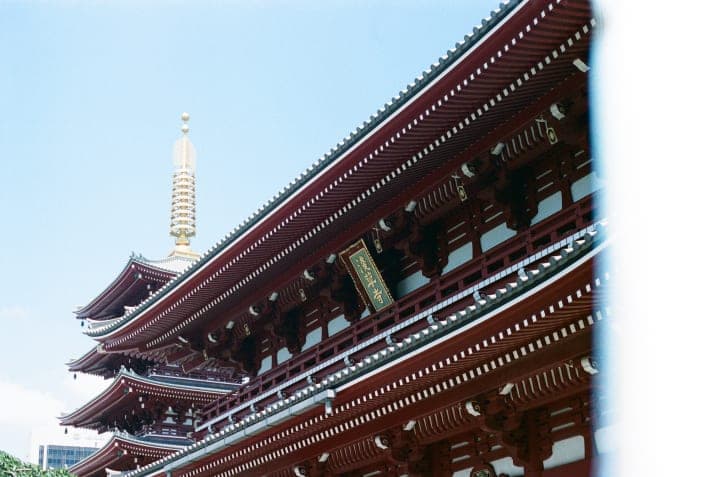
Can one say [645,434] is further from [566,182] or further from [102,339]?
[102,339]

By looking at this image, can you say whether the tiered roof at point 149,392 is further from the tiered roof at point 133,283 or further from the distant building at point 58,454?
the distant building at point 58,454

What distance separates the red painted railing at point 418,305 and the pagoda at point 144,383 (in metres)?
11.9

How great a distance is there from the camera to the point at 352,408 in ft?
52.0

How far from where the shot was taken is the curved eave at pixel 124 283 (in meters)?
39.8

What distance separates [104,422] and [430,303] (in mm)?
27710

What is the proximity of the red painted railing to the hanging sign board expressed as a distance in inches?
9.8

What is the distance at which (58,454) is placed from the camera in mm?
109938

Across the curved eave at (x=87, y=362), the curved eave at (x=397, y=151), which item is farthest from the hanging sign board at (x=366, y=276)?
the curved eave at (x=87, y=362)

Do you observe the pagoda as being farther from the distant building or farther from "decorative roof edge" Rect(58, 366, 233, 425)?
the distant building

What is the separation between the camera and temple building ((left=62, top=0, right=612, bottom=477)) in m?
12.9

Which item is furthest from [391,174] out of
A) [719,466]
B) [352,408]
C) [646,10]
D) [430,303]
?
[719,466]

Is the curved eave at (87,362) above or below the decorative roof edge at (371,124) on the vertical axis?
above

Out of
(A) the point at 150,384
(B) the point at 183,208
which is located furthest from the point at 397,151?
(B) the point at 183,208

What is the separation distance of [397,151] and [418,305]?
2.75 metres
